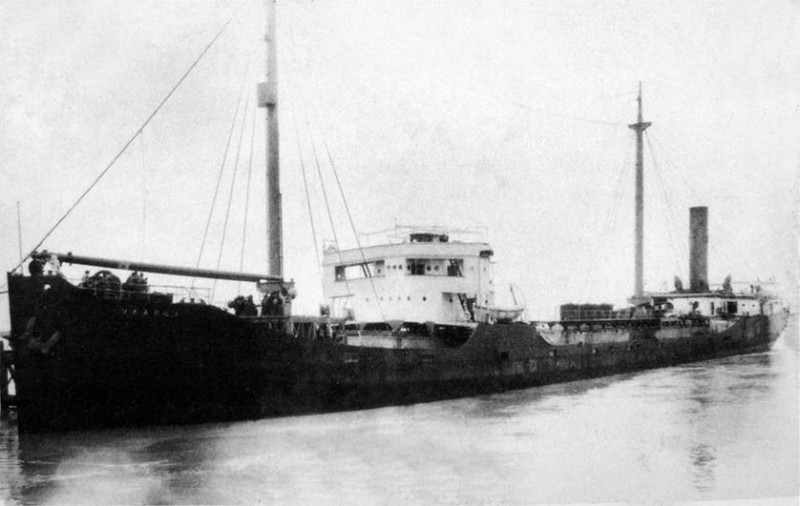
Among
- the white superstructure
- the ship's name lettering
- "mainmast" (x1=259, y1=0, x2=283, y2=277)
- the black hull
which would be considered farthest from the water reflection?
the white superstructure

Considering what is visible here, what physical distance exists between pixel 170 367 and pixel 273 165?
4.05 m

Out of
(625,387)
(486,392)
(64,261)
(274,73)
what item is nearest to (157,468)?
(64,261)

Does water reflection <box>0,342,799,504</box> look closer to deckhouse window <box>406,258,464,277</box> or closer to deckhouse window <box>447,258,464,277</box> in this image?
deckhouse window <box>406,258,464,277</box>

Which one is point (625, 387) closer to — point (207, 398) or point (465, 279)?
point (465, 279)

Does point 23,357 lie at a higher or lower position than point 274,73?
lower

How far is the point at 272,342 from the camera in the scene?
12648 mm

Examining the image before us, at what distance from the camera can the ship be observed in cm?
1112

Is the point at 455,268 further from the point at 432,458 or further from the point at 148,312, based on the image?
the point at 432,458

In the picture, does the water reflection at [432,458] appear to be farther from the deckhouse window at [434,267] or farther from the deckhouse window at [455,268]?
the deckhouse window at [455,268]

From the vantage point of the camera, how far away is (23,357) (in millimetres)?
11031

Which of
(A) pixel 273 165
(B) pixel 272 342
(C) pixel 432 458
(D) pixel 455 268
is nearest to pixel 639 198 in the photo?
(D) pixel 455 268

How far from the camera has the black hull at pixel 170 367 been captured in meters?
11.1

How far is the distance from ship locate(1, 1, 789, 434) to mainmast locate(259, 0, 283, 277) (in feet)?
0.09

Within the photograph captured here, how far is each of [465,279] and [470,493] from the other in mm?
10537
